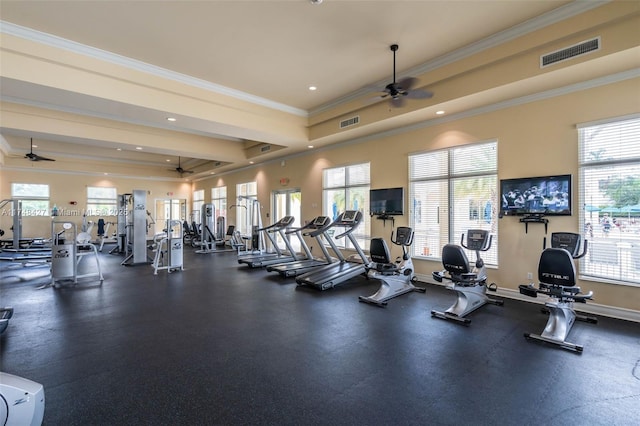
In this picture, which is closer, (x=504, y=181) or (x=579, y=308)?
(x=579, y=308)

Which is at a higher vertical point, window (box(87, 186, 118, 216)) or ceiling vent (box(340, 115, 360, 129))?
ceiling vent (box(340, 115, 360, 129))

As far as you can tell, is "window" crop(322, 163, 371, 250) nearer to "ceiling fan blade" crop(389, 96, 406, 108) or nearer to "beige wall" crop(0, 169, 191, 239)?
"ceiling fan blade" crop(389, 96, 406, 108)

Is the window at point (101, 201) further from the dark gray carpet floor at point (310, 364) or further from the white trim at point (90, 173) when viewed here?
the dark gray carpet floor at point (310, 364)

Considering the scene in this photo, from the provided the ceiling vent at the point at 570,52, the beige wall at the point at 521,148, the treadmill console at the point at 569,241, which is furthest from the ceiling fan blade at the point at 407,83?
the treadmill console at the point at 569,241

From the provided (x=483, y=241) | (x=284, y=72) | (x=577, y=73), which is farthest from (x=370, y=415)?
(x=284, y=72)

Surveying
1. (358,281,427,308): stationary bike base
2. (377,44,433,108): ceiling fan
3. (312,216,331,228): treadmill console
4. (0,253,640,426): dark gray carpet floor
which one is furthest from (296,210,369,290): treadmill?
(377,44,433,108): ceiling fan

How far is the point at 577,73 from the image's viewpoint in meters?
4.11

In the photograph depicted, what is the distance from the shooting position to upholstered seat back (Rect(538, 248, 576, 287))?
3436mm

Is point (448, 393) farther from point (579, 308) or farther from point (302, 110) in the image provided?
point (302, 110)

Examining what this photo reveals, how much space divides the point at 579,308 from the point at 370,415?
412 cm

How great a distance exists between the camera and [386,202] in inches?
273

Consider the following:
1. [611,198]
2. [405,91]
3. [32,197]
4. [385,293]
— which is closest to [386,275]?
[385,293]

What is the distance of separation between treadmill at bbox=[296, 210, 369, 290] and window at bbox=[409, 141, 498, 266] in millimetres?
1251

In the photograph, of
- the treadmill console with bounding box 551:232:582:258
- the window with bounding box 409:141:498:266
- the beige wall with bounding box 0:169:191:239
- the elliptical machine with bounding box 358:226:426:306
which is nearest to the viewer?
the treadmill console with bounding box 551:232:582:258
